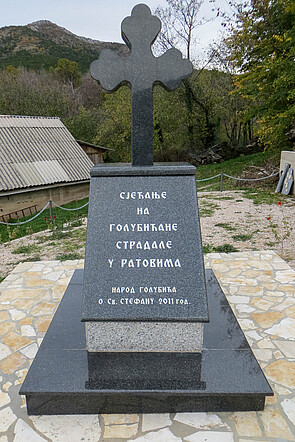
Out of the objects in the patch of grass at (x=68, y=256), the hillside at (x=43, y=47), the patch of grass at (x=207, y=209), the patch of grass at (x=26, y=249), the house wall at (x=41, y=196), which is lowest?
the house wall at (x=41, y=196)

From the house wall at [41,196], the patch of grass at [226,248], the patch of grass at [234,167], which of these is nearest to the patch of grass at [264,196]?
the patch of grass at [234,167]

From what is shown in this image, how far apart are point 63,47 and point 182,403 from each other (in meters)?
74.3

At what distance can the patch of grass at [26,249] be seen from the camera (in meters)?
7.29

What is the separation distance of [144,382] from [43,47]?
70.9 metres

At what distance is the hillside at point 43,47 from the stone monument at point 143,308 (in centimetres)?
5512

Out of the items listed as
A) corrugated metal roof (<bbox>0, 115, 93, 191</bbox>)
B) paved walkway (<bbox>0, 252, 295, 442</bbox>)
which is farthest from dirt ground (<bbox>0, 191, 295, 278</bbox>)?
corrugated metal roof (<bbox>0, 115, 93, 191</bbox>)

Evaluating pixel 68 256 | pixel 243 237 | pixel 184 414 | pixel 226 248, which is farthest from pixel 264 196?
pixel 184 414

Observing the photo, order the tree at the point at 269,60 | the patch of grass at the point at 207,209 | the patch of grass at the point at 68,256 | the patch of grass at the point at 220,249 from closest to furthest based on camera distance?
the patch of grass at the point at 68,256, the patch of grass at the point at 220,249, the patch of grass at the point at 207,209, the tree at the point at 269,60

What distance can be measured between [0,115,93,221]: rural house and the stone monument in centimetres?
1234

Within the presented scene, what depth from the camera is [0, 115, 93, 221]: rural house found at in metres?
15.2

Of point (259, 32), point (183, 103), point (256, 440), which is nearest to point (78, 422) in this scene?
point (256, 440)

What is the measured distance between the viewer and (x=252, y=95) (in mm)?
13594

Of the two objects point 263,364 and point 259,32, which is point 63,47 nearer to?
point 259,32

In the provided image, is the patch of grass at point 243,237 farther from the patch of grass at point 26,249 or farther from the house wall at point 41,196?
the house wall at point 41,196
